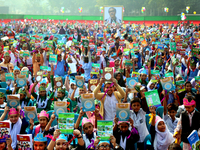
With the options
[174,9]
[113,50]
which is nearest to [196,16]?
[174,9]

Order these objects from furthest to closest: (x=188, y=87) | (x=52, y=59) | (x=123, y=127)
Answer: (x=52, y=59)
(x=188, y=87)
(x=123, y=127)

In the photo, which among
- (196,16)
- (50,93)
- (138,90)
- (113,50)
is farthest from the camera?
(196,16)

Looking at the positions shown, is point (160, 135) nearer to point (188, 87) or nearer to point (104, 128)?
point (104, 128)

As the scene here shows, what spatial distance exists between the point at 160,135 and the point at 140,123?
40cm

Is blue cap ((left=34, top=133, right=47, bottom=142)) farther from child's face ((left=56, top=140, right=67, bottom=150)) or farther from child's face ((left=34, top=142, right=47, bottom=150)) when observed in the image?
child's face ((left=56, top=140, right=67, bottom=150))

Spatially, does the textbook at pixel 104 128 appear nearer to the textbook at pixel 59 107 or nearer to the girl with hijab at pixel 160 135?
the girl with hijab at pixel 160 135

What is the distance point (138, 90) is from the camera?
470 centimetres

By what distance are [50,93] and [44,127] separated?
5.64 ft

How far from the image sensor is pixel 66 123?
11.3 ft

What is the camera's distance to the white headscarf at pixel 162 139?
3.77 m

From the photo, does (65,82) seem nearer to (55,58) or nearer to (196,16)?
(55,58)

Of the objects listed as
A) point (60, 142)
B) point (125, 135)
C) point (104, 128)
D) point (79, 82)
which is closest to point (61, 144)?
point (60, 142)

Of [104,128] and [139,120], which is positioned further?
[139,120]

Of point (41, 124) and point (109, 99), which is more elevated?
point (109, 99)
